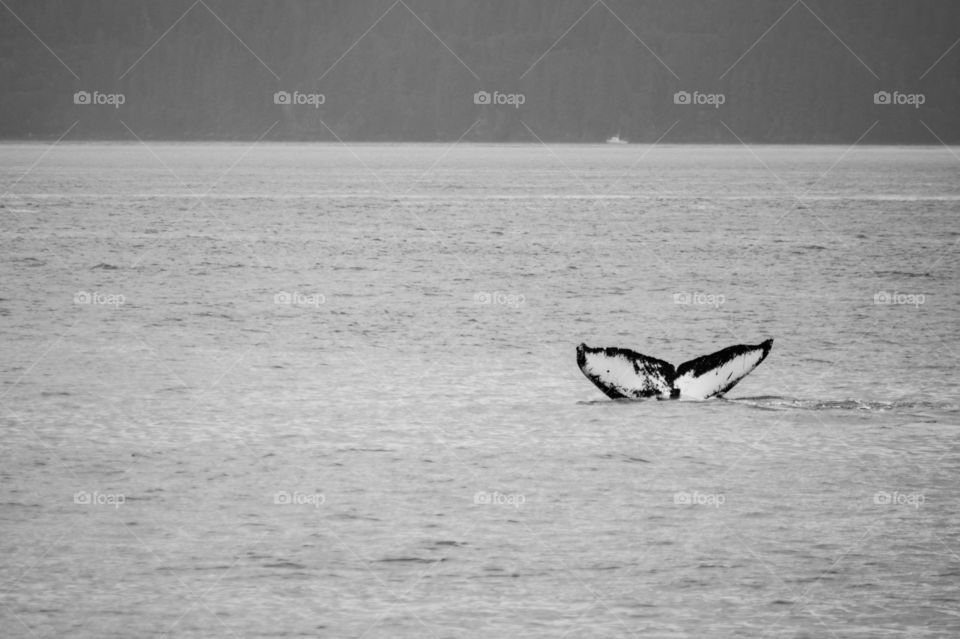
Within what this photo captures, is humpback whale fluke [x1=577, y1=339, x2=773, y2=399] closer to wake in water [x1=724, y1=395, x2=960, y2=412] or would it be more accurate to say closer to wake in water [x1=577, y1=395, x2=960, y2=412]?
wake in water [x1=577, y1=395, x2=960, y2=412]

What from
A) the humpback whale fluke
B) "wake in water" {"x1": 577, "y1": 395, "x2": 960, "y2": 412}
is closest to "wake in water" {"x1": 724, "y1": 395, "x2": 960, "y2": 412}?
"wake in water" {"x1": 577, "y1": 395, "x2": 960, "y2": 412}

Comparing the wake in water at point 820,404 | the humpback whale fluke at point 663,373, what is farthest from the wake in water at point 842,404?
the humpback whale fluke at point 663,373

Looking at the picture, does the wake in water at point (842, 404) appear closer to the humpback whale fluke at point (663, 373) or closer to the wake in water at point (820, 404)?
the wake in water at point (820, 404)

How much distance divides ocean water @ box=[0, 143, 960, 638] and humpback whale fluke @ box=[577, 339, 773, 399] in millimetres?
546

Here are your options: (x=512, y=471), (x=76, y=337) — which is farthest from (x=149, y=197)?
(x=512, y=471)

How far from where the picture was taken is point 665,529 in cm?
1452

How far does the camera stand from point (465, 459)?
17.8 meters

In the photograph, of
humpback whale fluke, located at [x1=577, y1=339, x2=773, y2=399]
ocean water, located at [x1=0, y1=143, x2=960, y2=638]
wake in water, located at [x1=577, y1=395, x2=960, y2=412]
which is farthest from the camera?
humpback whale fluke, located at [x1=577, y1=339, x2=773, y2=399]

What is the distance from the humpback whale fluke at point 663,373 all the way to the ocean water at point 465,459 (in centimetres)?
55

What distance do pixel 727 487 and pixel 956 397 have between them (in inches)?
294

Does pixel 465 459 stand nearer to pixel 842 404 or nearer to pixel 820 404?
pixel 820 404

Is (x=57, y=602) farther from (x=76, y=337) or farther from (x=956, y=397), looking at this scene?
(x=76, y=337)

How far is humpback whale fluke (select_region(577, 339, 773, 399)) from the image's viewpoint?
22.2m

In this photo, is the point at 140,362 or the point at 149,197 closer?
the point at 140,362
